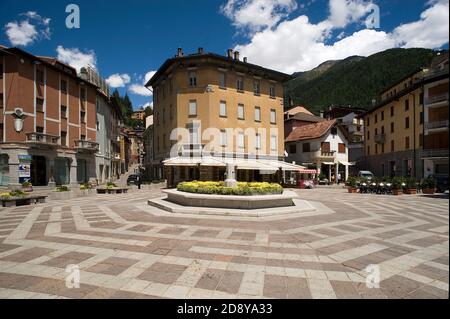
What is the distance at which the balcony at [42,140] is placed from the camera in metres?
25.1

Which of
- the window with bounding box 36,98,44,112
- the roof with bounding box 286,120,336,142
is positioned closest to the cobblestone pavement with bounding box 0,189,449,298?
the window with bounding box 36,98,44,112

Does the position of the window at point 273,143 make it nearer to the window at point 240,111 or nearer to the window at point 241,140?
the window at point 241,140

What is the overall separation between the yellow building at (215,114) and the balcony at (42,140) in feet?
38.6

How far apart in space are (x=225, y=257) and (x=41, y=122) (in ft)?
97.5

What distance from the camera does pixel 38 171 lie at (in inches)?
1062

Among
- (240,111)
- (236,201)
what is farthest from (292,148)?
(236,201)

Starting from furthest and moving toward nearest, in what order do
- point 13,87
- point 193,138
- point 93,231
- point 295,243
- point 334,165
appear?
point 334,165
point 193,138
point 13,87
point 93,231
point 295,243

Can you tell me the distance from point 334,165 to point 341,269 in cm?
3644

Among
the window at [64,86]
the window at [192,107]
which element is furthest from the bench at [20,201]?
the window at [64,86]

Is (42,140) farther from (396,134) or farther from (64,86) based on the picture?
(396,134)

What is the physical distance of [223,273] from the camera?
4.97 metres
